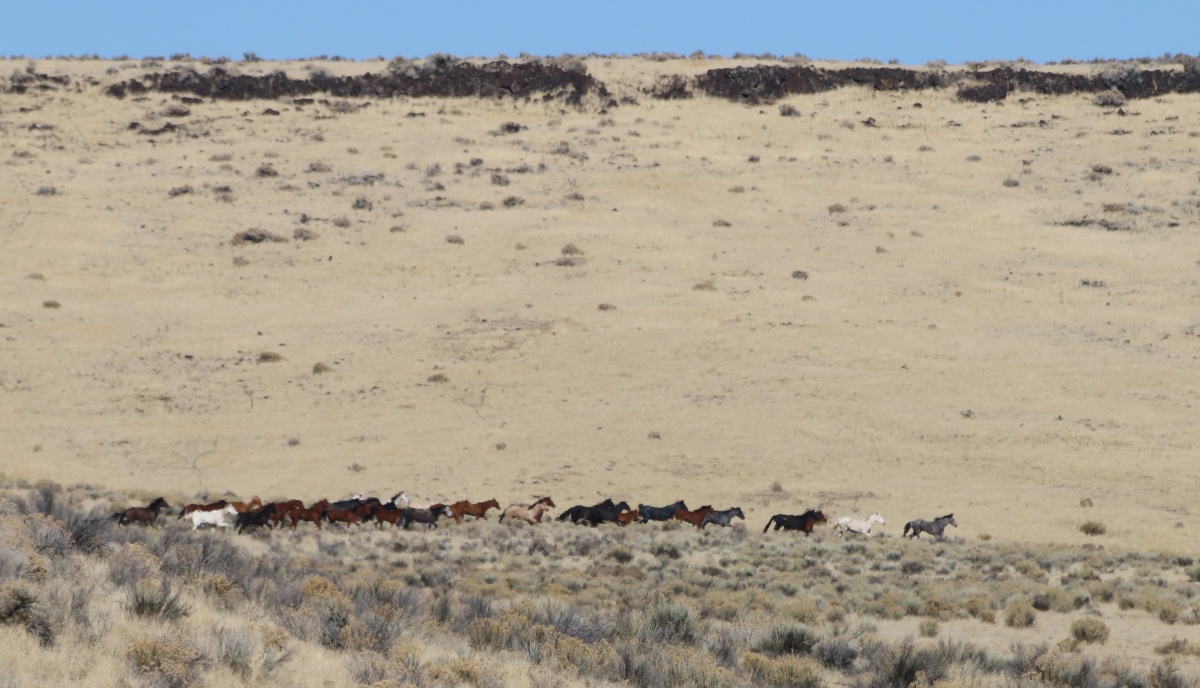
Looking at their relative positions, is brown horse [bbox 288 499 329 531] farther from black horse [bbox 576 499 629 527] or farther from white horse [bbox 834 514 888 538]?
white horse [bbox 834 514 888 538]

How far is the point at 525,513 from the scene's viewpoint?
23484 mm

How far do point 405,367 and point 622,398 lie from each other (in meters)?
7.00

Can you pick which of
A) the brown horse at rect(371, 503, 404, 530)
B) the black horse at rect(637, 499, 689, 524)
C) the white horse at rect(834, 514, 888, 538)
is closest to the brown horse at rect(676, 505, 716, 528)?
the black horse at rect(637, 499, 689, 524)

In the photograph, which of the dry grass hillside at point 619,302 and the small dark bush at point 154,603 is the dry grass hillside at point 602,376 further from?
the dry grass hillside at point 619,302

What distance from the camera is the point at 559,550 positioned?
20.2 meters

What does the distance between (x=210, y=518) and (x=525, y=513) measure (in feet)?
20.3

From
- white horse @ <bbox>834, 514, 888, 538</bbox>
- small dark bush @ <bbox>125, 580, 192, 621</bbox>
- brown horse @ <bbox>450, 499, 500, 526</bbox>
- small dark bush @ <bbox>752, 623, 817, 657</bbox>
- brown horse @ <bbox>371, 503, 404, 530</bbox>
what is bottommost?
white horse @ <bbox>834, 514, 888, 538</bbox>

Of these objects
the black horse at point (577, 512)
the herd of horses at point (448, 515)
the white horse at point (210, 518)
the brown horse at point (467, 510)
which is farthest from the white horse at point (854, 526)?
the white horse at point (210, 518)

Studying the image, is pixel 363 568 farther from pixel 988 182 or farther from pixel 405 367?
pixel 988 182

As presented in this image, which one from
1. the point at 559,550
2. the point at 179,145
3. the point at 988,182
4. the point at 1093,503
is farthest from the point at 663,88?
the point at 559,550

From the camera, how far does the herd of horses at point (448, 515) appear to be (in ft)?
66.8

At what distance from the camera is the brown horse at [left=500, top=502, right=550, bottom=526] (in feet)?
76.7

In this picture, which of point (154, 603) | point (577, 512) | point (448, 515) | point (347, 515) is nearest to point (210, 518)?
point (347, 515)

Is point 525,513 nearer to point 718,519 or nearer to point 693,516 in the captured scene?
point 693,516
